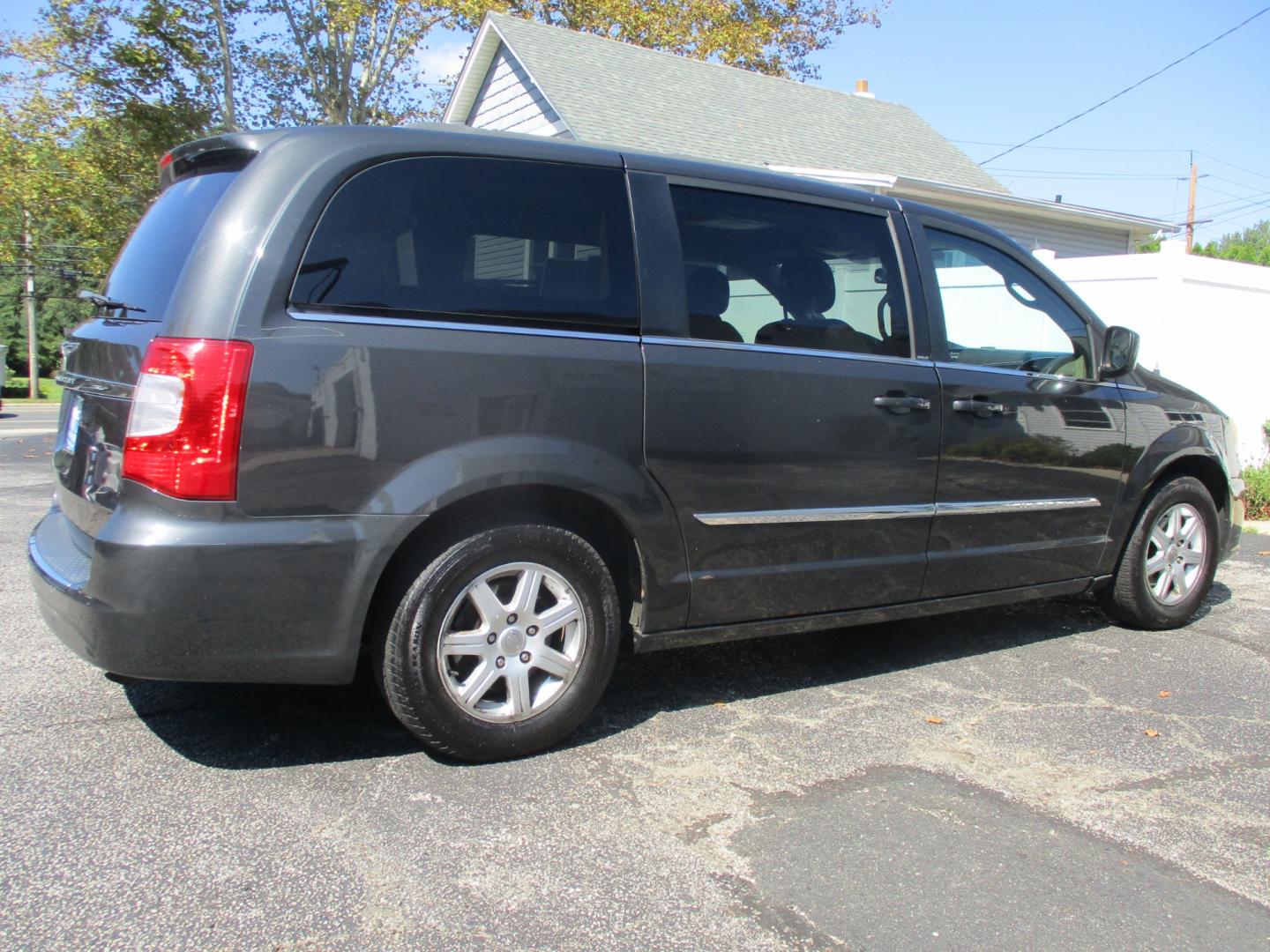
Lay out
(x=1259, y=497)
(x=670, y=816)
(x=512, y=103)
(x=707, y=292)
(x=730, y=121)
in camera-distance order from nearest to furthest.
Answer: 1. (x=670, y=816)
2. (x=707, y=292)
3. (x=1259, y=497)
4. (x=730, y=121)
5. (x=512, y=103)

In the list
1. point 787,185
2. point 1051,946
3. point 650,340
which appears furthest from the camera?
point 787,185

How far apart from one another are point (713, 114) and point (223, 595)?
1449 cm

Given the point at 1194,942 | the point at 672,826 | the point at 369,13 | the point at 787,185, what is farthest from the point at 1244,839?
the point at 369,13

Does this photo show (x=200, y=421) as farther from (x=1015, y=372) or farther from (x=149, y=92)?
(x=149, y=92)

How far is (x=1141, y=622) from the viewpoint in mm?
5203

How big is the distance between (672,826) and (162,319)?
1.98 meters

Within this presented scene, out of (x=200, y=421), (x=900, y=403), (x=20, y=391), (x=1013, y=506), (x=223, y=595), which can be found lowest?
(x=20, y=391)

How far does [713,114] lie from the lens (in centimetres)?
1592

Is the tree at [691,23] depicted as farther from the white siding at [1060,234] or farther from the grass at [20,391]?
the grass at [20,391]

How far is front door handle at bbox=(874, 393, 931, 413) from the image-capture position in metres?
3.93

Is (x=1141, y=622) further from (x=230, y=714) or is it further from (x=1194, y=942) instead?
(x=230, y=714)

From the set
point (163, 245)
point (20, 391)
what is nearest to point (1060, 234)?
point (163, 245)

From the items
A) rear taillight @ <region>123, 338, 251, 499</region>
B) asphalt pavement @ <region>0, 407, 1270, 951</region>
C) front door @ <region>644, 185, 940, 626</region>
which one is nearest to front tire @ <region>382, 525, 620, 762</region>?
asphalt pavement @ <region>0, 407, 1270, 951</region>

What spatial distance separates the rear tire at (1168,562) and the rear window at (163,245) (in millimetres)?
4242
